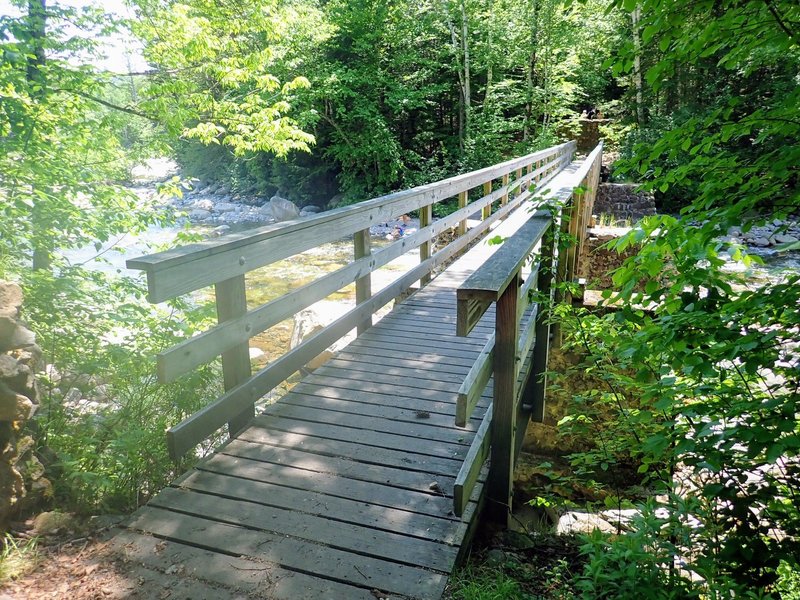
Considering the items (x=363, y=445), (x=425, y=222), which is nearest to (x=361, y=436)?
(x=363, y=445)

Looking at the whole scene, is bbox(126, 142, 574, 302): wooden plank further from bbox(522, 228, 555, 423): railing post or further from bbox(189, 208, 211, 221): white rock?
bbox(189, 208, 211, 221): white rock

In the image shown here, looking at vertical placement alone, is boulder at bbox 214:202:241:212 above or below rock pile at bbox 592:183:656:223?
below

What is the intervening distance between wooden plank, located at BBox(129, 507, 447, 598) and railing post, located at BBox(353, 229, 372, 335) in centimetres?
239

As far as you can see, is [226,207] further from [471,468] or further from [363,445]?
[471,468]

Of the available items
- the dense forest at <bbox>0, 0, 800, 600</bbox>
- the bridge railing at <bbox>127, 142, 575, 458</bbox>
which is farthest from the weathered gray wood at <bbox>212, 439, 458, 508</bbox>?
the dense forest at <bbox>0, 0, 800, 600</bbox>

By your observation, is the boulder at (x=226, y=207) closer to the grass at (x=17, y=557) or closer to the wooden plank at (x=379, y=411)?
the wooden plank at (x=379, y=411)

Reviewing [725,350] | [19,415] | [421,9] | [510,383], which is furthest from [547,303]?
[421,9]

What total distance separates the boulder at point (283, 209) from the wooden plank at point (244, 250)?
18770mm

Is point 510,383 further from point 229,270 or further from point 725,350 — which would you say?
point 229,270

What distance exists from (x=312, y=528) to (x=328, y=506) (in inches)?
6.3

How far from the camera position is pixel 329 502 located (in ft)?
8.23

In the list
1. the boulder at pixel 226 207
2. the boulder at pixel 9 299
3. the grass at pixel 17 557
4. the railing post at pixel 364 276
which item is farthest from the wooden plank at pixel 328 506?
the boulder at pixel 226 207

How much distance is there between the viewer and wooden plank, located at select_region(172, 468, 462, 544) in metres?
2.33

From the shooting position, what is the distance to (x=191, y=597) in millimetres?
1940
